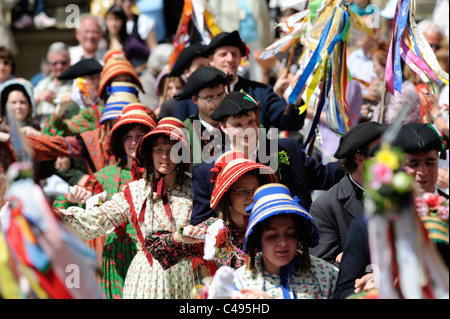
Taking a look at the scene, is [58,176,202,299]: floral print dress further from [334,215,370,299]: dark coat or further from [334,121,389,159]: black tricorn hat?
[334,215,370,299]: dark coat

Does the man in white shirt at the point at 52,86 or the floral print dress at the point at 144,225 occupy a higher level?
the man in white shirt at the point at 52,86

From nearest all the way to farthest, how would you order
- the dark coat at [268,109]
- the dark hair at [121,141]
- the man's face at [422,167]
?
the man's face at [422,167], the dark hair at [121,141], the dark coat at [268,109]

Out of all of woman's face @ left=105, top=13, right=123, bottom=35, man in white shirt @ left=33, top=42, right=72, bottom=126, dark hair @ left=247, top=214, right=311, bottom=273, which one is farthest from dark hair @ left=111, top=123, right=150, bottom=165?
woman's face @ left=105, top=13, right=123, bottom=35

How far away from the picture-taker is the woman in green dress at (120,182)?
5363 mm

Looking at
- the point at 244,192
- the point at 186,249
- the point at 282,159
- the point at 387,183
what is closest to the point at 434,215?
the point at 387,183

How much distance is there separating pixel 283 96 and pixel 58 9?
6.73m

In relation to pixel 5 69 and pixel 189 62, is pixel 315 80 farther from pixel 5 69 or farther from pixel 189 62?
pixel 5 69

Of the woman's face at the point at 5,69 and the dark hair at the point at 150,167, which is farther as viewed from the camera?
the woman's face at the point at 5,69

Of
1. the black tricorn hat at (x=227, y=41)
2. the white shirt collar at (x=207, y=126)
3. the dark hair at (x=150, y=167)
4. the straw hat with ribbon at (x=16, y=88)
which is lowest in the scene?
the dark hair at (x=150, y=167)

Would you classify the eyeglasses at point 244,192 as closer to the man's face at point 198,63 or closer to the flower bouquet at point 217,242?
the flower bouquet at point 217,242

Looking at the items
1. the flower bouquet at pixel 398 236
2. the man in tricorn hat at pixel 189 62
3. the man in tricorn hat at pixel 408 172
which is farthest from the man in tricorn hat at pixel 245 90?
the flower bouquet at pixel 398 236

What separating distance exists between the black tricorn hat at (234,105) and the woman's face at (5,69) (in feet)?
12.2
